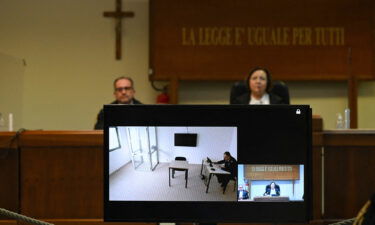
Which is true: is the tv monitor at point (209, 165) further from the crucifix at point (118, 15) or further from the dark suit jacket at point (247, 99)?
the crucifix at point (118, 15)

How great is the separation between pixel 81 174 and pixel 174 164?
2.92ft

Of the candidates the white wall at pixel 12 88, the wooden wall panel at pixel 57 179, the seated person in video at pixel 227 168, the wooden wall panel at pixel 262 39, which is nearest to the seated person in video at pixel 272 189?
the seated person in video at pixel 227 168

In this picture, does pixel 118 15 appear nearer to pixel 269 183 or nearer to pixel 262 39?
pixel 262 39

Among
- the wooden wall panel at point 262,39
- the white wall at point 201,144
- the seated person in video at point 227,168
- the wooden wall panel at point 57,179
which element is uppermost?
the wooden wall panel at point 262,39

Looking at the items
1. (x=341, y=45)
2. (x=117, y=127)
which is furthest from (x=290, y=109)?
(x=341, y=45)

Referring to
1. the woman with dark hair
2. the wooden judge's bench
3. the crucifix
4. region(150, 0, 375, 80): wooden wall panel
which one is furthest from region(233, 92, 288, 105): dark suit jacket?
the crucifix

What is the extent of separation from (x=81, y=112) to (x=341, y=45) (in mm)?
2907

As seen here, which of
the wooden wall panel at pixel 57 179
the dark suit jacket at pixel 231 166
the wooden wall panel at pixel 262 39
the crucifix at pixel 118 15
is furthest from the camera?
the crucifix at pixel 118 15

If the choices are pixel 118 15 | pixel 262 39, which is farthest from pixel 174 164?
pixel 118 15

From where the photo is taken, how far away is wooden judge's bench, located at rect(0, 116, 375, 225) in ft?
6.95

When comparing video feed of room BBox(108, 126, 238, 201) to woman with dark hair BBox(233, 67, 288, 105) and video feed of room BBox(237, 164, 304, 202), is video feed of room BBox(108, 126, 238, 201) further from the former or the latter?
woman with dark hair BBox(233, 67, 288, 105)

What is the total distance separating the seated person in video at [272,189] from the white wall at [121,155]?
41 cm

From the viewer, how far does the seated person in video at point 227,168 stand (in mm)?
1350

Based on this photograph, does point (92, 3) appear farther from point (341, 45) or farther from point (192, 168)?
point (192, 168)
